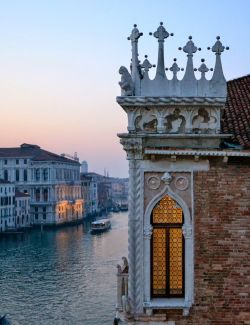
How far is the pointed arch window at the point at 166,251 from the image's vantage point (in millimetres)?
7930

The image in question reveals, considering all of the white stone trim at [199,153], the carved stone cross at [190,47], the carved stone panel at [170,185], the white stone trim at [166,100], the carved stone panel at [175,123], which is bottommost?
the carved stone panel at [170,185]

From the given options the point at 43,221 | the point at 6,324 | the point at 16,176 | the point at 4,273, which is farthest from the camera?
the point at 16,176

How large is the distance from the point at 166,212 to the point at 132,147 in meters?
1.07

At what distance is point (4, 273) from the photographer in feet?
108

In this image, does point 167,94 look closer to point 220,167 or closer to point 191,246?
point 220,167

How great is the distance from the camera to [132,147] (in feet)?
25.7

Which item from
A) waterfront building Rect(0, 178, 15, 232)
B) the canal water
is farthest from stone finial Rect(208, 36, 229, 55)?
waterfront building Rect(0, 178, 15, 232)

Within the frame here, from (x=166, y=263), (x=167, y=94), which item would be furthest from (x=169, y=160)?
(x=166, y=263)

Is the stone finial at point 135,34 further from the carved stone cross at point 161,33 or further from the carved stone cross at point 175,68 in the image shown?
the carved stone cross at point 175,68

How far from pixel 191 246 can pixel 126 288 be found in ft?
3.88

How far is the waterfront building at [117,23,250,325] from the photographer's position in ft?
25.4

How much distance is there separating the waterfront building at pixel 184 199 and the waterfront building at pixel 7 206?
52.7 metres

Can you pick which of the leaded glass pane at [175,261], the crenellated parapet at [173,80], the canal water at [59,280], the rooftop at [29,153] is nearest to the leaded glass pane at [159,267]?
the leaded glass pane at [175,261]

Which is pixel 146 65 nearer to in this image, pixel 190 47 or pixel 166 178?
pixel 190 47
